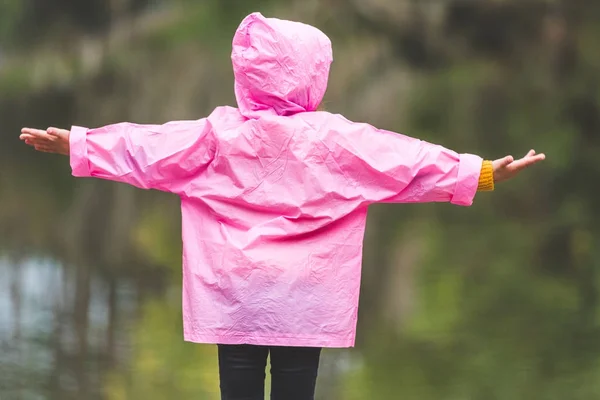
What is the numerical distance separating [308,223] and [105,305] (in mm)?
2110

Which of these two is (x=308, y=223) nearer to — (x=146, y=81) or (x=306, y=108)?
(x=306, y=108)

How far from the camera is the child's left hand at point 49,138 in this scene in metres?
1.66

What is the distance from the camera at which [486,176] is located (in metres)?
1.67

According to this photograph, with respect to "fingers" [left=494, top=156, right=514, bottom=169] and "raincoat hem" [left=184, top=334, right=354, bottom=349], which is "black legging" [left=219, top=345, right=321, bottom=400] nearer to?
"raincoat hem" [left=184, top=334, right=354, bottom=349]

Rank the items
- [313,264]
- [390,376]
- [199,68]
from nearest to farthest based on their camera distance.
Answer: [313,264] → [390,376] → [199,68]

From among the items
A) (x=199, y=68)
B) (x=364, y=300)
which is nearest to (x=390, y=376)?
(x=364, y=300)

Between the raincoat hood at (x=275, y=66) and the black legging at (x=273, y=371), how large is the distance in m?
0.37

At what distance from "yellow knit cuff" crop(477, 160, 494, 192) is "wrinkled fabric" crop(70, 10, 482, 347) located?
0.05ft

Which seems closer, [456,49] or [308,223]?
[308,223]

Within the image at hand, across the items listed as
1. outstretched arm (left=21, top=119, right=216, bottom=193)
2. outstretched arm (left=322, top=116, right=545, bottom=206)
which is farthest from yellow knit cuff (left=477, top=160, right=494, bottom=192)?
outstretched arm (left=21, top=119, right=216, bottom=193)

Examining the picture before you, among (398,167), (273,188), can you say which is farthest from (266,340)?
(398,167)

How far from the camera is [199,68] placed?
7.48m

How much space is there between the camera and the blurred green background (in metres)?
3.09

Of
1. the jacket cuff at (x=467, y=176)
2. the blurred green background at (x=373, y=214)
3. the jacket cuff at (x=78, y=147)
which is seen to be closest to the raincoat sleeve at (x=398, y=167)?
the jacket cuff at (x=467, y=176)
